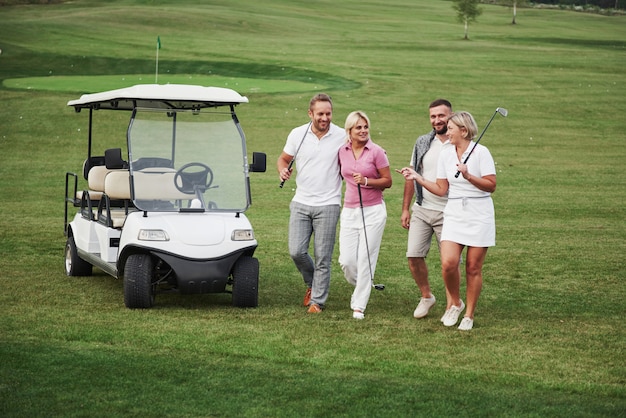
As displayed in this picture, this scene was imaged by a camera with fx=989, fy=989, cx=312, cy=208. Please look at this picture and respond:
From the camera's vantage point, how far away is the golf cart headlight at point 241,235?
810 centimetres

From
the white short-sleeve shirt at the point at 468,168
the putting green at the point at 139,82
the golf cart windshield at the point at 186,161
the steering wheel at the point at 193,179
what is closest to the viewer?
the white short-sleeve shirt at the point at 468,168

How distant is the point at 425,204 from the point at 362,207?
53 cm

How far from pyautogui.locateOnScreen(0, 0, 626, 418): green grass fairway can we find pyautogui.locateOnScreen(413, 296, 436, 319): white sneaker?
0.15 m

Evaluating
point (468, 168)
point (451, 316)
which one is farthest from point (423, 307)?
point (468, 168)

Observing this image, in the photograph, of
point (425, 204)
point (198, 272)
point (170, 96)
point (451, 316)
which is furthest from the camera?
point (170, 96)

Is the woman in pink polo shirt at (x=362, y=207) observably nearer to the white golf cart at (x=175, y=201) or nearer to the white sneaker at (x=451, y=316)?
the white sneaker at (x=451, y=316)

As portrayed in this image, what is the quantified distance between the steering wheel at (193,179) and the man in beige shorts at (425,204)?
5.85 feet

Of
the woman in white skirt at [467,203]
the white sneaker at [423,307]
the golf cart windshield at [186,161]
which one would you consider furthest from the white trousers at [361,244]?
the golf cart windshield at [186,161]

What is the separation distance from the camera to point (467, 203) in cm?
746

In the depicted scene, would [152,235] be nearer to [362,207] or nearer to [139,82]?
[362,207]

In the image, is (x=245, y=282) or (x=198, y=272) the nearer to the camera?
(x=198, y=272)

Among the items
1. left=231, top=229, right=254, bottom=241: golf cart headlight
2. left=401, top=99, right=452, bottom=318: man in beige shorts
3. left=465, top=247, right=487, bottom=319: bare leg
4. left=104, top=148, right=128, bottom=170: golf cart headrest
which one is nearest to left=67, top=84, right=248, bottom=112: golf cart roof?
left=104, top=148, right=128, bottom=170: golf cart headrest

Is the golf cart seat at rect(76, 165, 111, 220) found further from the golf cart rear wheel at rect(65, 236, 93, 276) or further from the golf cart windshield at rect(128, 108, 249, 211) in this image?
the golf cart windshield at rect(128, 108, 249, 211)

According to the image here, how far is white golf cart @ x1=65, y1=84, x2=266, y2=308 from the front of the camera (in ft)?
26.1
